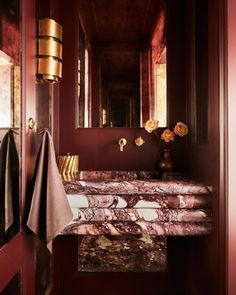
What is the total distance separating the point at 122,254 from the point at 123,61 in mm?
1438

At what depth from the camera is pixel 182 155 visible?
2.26 m

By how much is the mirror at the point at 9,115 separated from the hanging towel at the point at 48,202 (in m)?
0.11

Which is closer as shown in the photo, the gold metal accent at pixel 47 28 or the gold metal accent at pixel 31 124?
the gold metal accent at pixel 31 124

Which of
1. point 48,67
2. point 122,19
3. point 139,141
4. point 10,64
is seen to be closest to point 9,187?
point 10,64

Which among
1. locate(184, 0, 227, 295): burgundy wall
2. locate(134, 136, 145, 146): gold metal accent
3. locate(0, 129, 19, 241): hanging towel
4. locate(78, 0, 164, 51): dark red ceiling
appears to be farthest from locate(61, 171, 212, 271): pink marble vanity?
locate(78, 0, 164, 51): dark red ceiling

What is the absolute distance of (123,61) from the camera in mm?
2260

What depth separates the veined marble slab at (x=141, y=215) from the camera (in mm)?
1625

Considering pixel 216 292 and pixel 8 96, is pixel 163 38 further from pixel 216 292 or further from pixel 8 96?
pixel 216 292

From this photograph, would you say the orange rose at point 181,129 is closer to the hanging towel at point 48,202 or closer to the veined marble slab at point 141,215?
the veined marble slab at point 141,215

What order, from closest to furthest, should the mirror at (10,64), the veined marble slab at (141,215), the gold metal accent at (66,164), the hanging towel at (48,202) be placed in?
the mirror at (10,64)
the hanging towel at (48,202)
the veined marble slab at (141,215)
the gold metal accent at (66,164)

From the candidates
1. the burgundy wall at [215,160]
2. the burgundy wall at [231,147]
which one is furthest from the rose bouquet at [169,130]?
the burgundy wall at [231,147]

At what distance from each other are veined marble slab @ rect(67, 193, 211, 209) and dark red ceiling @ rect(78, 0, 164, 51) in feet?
3.93

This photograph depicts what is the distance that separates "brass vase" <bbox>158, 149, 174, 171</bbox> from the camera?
2.16m

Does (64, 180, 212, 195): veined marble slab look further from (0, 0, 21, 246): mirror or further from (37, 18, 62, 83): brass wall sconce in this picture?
(37, 18, 62, 83): brass wall sconce
